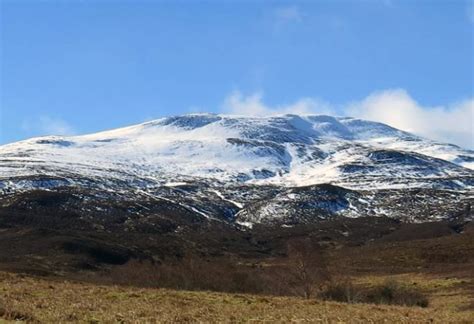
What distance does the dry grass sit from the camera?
18.4m

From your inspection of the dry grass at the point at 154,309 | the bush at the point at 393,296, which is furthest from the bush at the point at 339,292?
the dry grass at the point at 154,309

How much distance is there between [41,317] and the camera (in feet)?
56.7

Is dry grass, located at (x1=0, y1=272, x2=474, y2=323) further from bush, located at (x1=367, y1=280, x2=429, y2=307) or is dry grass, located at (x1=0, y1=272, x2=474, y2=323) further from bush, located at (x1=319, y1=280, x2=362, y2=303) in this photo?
bush, located at (x1=367, y1=280, x2=429, y2=307)

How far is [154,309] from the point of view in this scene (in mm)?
21750

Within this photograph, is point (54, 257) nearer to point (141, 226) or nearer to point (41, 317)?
point (141, 226)

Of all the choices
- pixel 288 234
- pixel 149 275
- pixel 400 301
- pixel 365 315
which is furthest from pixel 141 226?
pixel 365 315

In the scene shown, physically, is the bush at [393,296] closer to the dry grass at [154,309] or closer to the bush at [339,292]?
the bush at [339,292]

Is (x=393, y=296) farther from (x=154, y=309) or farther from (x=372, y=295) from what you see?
(x=154, y=309)

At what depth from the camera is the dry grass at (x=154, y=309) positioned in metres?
18.4

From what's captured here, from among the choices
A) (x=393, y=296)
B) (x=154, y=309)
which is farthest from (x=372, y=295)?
(x=154, y=309)

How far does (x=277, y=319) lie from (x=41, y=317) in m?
7.20

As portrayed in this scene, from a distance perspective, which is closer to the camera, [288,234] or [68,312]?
[68,312]

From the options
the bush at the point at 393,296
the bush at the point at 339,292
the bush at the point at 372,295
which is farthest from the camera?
the bush at the point at 339,292

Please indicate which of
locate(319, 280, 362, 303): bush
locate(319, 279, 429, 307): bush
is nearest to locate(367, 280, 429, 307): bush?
locate(319, 279, 429, 307): bush
